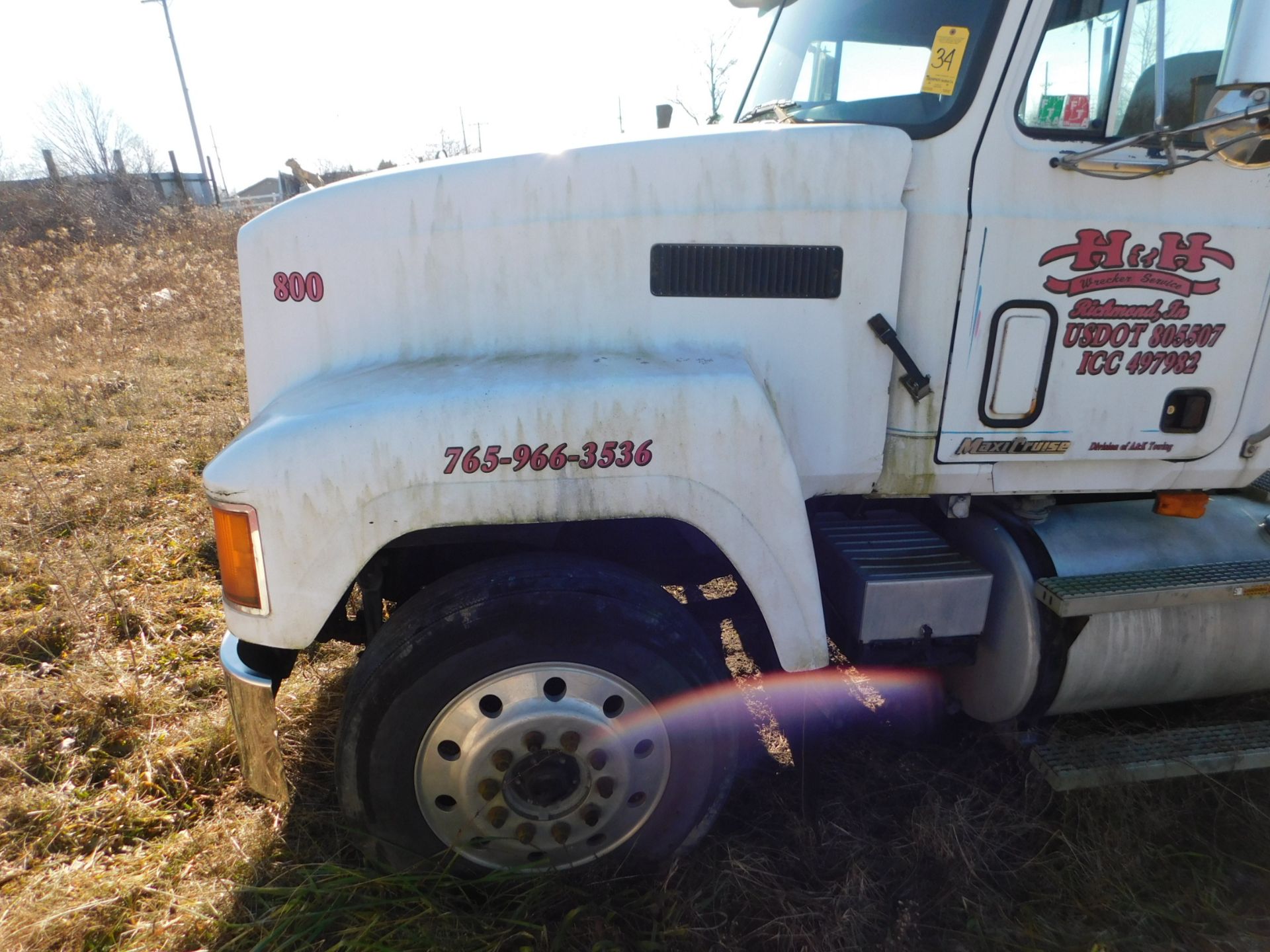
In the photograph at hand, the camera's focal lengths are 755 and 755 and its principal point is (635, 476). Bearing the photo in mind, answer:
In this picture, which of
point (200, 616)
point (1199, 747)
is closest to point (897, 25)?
point (1199, 747)

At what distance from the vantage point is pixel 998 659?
2.66 metres

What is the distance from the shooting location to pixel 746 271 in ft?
7.21

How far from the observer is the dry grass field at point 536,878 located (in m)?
2.13

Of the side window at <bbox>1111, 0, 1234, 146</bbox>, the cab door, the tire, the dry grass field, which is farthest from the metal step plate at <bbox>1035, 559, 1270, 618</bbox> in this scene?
the side window at <bbox>1111, 0, 1234, 146</bbox>

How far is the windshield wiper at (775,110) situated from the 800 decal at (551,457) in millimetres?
1287

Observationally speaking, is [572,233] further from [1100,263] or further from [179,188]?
[179,188]

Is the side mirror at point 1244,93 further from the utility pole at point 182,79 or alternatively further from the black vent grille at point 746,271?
the utility pole at point 182,79

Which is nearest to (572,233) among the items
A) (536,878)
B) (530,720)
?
(530,720)

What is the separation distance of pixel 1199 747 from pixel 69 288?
→ 50.8ft

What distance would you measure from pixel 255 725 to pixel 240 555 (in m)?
0.52

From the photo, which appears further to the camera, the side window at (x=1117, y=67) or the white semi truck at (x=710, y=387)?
the side window at (x=1117, y=67)

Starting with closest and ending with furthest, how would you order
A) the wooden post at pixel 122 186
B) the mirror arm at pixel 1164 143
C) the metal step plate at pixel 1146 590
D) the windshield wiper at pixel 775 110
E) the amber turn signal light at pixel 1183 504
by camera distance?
1. the mirror arm at pixel 1164 143
2. the metal step plate at pixel 1146 590
3. the windshield wiper at pixel 775 110
4. the amber turn signal light at pixel 1183 504
5. the wooden post at pixel 122 186

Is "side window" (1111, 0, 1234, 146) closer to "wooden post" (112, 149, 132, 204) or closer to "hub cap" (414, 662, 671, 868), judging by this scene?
"hub cap" (414, 662, 671, 868)

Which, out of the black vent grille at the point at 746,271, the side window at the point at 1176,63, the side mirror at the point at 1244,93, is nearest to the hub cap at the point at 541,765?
the black vent grille at the point at 746,271
